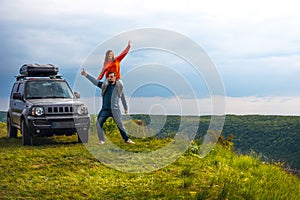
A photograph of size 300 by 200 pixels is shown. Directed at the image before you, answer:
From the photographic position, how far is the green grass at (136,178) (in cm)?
945

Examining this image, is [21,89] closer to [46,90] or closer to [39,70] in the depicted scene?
[39,70]

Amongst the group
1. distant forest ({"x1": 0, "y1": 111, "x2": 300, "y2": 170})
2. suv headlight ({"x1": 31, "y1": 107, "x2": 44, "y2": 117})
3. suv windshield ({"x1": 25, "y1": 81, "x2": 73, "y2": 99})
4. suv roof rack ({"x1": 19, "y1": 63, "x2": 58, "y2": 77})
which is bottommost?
distant forest ({"x1": 0, "y1": 111, "x2": 300, "y2": 170})

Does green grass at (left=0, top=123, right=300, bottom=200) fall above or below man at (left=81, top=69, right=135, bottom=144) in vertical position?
below

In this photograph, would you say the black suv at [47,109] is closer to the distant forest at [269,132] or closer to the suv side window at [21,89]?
the suv side window at [21,89]

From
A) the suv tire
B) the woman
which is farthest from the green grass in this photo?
the suv tire

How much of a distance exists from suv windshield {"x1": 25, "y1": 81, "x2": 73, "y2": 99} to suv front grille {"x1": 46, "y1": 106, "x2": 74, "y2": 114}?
1256mm

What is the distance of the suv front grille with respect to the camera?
46.6ft

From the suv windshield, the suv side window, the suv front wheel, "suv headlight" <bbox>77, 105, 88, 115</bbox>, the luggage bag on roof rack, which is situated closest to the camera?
"suv headlight" <bbox>77, 105, 88, 115</bbox>

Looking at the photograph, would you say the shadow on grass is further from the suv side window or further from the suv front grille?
the suv side window

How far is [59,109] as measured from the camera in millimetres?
14250

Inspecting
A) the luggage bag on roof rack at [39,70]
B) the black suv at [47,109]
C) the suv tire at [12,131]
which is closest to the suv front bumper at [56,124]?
the black suv at [47,109]

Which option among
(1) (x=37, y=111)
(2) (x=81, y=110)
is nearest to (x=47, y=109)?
(1) (x=37, y=111)

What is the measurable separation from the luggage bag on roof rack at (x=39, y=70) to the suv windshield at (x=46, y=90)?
103 cm

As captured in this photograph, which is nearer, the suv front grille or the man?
the man
